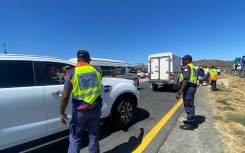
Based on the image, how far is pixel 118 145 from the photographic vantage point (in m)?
4.06

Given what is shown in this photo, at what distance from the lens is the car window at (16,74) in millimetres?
2975

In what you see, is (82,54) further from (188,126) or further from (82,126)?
(188,126)

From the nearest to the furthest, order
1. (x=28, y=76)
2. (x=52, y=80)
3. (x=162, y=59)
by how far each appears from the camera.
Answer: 1. (x=28, y=76)
2. (x=52, y=80)
3. (x=162, y=59)

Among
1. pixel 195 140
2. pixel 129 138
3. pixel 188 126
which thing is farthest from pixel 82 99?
pixel 188 126

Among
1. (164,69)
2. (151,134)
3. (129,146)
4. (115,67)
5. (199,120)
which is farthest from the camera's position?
(164,69)

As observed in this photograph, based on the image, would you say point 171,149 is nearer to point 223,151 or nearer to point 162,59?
point 223,151

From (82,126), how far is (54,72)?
4.43 feet

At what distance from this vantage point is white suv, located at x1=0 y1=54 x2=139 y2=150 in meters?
2.91

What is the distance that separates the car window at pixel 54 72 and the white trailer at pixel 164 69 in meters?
9.91

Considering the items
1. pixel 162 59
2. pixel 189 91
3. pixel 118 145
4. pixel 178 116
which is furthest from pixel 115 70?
pixel 118 145

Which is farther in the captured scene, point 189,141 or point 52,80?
point 189,141

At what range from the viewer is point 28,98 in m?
3.11

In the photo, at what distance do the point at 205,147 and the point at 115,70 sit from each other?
8389 millimetres

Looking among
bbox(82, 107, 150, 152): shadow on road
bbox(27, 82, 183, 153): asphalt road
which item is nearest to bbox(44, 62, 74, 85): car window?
bbox(27, 82, 183, 153): asphalt road
